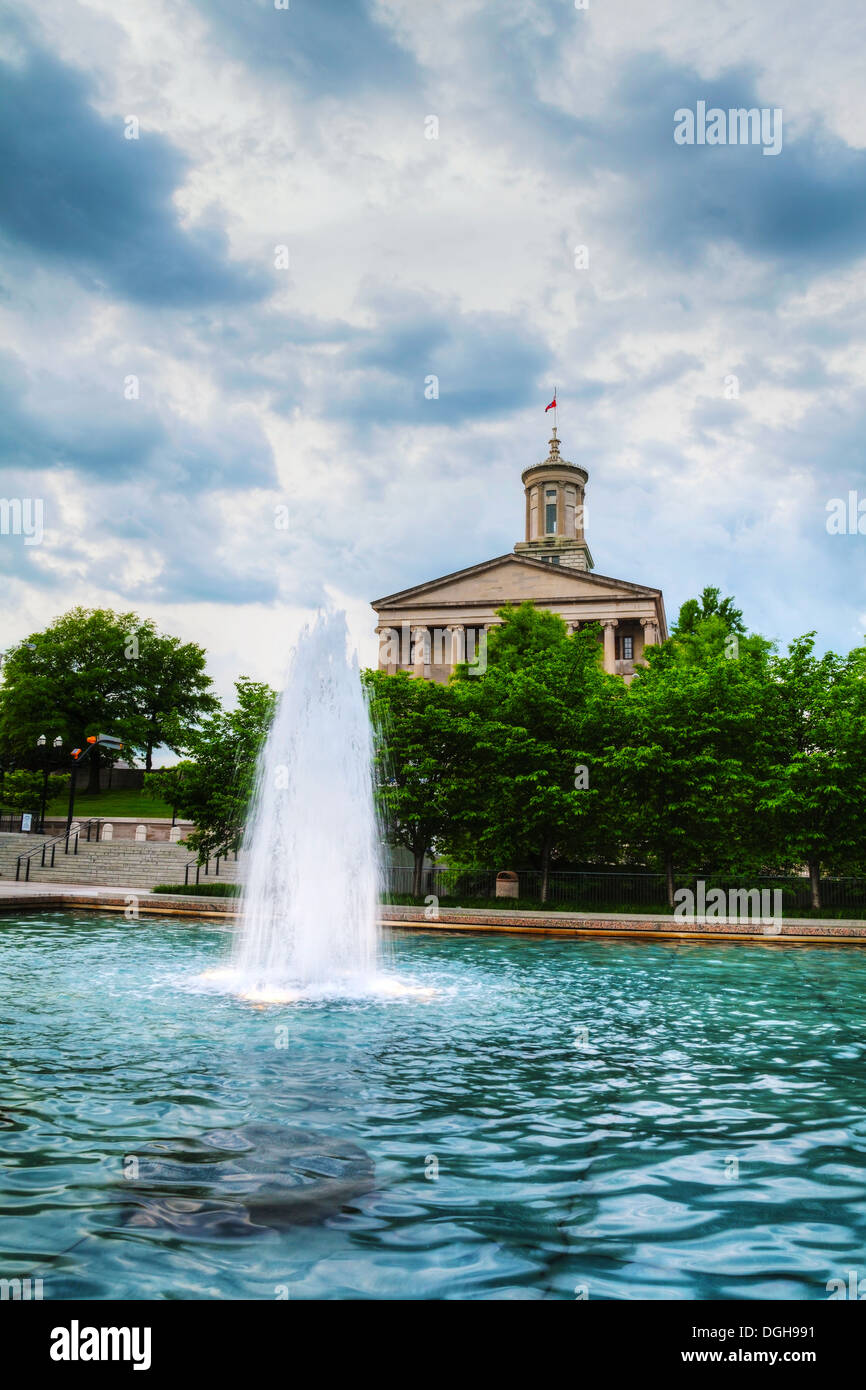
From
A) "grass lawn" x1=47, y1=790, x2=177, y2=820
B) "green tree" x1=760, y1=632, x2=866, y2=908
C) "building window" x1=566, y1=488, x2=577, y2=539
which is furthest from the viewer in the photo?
"building window" x1=566, y1=488, x2=577, y2=539

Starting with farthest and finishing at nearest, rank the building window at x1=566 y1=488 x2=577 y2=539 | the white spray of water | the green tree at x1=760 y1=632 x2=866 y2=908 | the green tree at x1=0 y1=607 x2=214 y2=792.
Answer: the building window at x1=566 y1=488 x2=577 y2=539, the green tree at x1=0 y1=607 x2=214 y2=792, the green tree at x1=760 y1=632 x2=866 y2=908, the white spray of water

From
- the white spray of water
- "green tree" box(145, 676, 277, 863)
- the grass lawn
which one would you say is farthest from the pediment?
the white spray of water

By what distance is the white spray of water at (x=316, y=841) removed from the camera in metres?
16.5

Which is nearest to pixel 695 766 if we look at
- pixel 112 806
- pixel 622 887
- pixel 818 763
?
pixel 818 763

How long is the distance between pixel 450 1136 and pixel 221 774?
1025 inches

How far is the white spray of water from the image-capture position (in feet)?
54.0

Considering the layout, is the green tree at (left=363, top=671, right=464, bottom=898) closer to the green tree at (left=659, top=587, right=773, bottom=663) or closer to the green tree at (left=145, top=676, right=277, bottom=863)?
the green tree at (left=145, top=676, right=277, bottom=863)

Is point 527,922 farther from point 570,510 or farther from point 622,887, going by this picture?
point 570,510

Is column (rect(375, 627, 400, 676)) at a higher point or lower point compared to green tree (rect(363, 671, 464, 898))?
higher

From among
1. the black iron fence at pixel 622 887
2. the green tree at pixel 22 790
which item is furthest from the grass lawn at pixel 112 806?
the black iron fence at pixel 622 887

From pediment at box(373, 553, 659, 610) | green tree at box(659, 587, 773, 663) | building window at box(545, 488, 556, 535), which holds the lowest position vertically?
green tree at box(659, 587, 773, 663)

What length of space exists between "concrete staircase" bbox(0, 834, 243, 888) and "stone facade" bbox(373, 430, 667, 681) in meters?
31.1

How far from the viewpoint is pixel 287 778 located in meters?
17.4
